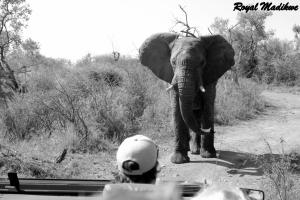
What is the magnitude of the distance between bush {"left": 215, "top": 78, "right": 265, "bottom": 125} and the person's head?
10.0m

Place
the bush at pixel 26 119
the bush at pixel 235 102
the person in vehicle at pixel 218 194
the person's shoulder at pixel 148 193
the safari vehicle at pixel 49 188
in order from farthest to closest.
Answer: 1. the bush at pixel 235 102
2. the bush at pixel 26 119
3. the safari vehicle at pixel 49 188
4. the person in vehicle at pixel 218 194
5. the person's shoulder at pixel 148 193

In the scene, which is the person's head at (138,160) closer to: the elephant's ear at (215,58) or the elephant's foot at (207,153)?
the elephant's foot at (207,153)

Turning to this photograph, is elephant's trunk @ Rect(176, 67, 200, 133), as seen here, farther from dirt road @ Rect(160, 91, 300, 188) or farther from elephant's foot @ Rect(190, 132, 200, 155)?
elephant's foot @ Rect(190, 132, 200, 155)

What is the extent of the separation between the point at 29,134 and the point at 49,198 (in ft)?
27.2

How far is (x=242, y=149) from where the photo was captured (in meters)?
9.47

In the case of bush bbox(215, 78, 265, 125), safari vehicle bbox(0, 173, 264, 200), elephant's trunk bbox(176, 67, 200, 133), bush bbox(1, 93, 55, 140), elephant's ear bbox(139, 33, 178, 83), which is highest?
elephant's ear bbox(139, 33, 178, 83)

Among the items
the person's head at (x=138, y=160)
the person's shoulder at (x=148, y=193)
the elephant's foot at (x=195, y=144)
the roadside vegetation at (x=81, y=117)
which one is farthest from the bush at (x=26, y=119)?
the person's shoulder at (x=148, y=193)

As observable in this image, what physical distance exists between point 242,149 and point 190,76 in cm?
249

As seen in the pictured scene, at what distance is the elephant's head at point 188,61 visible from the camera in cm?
775

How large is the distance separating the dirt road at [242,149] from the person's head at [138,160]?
1768 mm

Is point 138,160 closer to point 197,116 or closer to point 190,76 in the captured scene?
point 190,76

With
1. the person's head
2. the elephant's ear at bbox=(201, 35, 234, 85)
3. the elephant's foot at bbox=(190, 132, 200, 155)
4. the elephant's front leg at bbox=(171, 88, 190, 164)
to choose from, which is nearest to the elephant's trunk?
the elephant's front leg at bbox=(171, 88, 190, 164)

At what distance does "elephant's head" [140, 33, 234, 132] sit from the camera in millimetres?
7746

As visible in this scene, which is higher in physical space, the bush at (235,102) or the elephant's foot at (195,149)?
the elephant's foot at (195,149)
